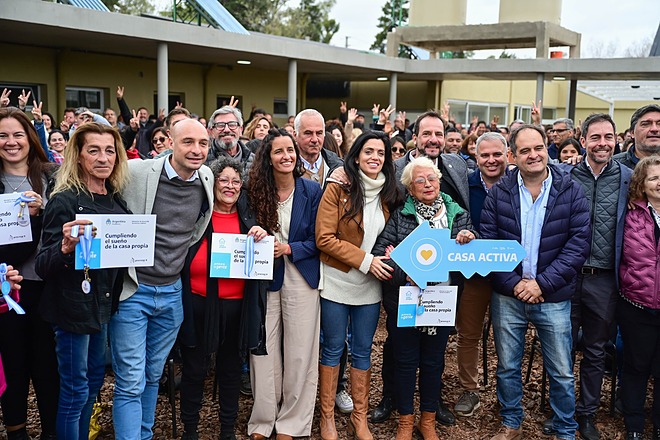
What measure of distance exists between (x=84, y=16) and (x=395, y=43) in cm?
1288

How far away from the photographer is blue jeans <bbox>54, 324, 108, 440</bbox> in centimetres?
347

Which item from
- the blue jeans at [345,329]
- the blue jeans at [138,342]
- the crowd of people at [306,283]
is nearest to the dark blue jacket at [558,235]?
the crowd of people at [306,283]

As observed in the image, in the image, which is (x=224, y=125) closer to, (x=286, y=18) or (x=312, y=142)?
(x=312, y=142)

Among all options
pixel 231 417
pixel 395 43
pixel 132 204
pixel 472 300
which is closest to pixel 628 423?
pixel 472 300

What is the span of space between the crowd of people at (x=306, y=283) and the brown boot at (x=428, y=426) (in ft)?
0.08

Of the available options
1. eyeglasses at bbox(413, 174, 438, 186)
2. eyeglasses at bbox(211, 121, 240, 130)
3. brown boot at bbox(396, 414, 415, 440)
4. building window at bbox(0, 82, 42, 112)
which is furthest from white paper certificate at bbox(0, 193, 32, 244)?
building window at bbox(0, 82, 42, 112)

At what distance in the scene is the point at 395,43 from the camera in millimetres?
21688

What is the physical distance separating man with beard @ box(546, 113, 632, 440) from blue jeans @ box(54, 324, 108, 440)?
337 cm

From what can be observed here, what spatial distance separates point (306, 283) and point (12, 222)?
74.6 inches

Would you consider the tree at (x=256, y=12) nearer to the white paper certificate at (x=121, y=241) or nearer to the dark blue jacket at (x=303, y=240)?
the dark blue jacket at (x=303, y=240)

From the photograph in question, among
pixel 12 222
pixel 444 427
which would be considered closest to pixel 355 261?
pixel 444 427

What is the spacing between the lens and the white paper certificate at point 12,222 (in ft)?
11.4

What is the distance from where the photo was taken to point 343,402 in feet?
15.9

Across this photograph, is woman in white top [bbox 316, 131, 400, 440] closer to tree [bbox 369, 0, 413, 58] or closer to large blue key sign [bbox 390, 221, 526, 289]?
large blue key sign [bbox 390, 221, 526, 289]
